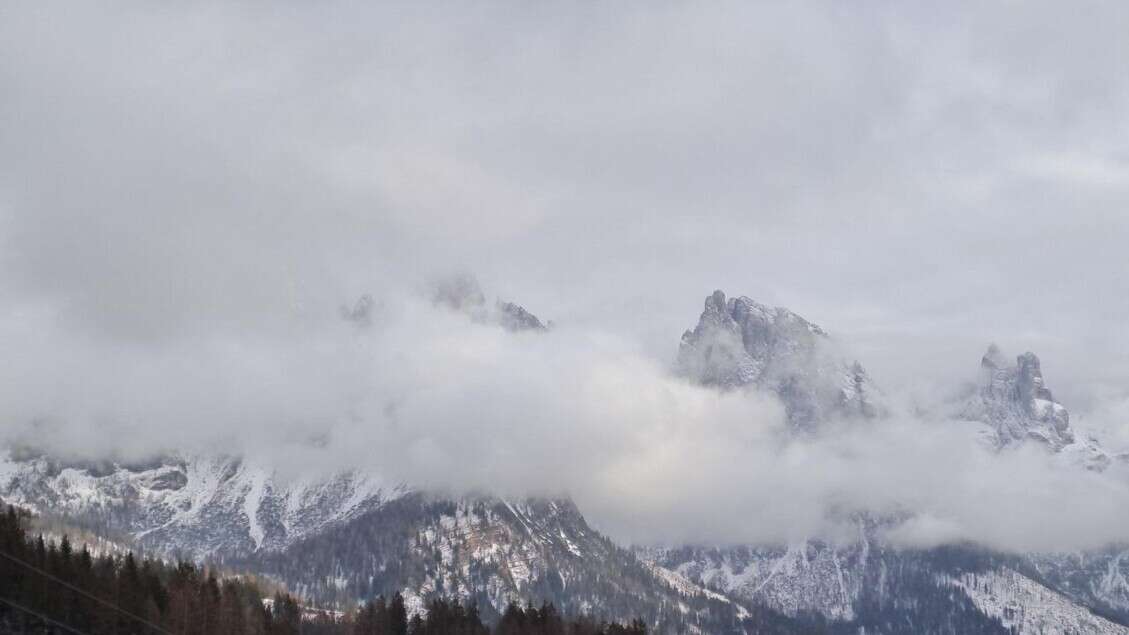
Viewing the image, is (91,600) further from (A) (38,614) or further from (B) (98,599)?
(A) (38,614)

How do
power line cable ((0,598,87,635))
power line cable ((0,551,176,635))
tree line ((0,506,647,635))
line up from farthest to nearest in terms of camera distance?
power line cable ((0,551,176,635)) < tree line ((0,506,647,635)) < power line cable ((0,598,87,635))

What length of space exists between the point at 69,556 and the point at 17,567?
1646 centimetres

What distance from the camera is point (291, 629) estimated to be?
19925cm

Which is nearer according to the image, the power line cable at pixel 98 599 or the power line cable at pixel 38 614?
the power line cable at pixel 38 614

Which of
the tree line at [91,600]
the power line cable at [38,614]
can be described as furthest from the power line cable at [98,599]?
the power line cable at [38,614]

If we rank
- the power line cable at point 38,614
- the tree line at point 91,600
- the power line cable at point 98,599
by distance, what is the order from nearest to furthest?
the power line cable at point 38,614 → the tree line at point 91,600 → the power line cable at point 98,599

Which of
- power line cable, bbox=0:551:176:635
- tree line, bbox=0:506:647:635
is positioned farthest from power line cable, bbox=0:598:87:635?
power line cable, bbox=0:551:176:635

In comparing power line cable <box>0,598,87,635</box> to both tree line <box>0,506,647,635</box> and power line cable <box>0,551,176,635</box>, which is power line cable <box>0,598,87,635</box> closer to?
tree line <box>0,506,647,635</box>

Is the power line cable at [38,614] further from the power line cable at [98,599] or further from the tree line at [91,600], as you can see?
the power line cable at [98,599]

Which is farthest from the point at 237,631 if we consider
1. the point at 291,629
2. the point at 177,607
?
the point at 291,629

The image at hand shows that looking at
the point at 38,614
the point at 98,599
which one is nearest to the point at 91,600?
the point at 98,599

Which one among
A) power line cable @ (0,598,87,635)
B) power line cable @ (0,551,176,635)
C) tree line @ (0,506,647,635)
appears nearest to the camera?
power line cable @ (0,598,87,635)

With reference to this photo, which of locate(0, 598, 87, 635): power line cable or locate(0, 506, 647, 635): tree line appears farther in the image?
locate(0, 506, 647, 635): tree line

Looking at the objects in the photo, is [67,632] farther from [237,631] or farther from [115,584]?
[237,631]
